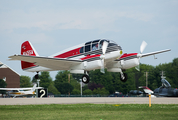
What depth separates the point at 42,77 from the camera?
114875 millimetres

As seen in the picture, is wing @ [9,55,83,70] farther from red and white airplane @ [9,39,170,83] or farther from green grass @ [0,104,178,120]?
green grass @ [0,104,178,120]

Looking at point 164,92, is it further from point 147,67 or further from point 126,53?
point 147,67

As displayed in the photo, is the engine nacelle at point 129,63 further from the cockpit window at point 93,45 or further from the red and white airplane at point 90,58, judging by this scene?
the cockpit window at point 93,45

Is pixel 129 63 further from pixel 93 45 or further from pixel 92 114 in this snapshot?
pixel 92 114

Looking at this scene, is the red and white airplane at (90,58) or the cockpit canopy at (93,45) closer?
the red and white airplane at (90,58)

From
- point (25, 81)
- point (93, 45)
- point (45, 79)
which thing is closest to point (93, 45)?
point (93, 45)

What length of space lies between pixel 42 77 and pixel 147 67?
46338 mm

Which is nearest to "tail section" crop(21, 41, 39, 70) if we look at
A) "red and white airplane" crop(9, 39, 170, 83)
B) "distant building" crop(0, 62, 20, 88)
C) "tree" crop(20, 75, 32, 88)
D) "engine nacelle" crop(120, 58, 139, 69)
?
"red and white airplane" crop(9, 39, 170, 83)

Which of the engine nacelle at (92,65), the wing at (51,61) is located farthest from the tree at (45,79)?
the engine nacelle at (92,65)

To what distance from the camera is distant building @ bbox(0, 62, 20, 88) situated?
73.1m

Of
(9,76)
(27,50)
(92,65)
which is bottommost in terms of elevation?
(9,76)

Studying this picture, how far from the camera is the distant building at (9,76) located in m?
73.1

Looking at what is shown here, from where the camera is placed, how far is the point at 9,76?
7594 centimetres

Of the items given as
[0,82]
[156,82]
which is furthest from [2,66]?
[156,82]
